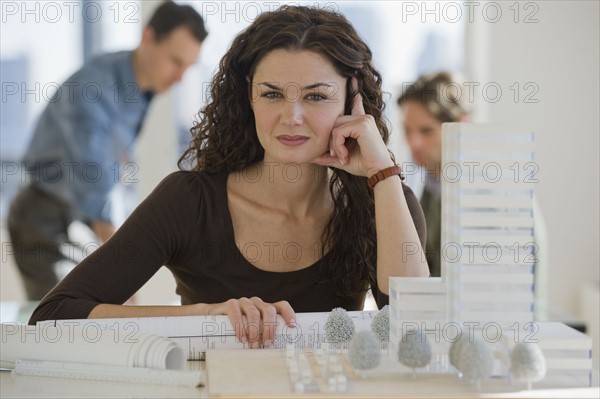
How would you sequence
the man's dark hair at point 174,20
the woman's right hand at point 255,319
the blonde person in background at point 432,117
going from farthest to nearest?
the man's dark hair at point 174,20
the blonde person in background at point 432,117
the woman's right hand at point 255,319

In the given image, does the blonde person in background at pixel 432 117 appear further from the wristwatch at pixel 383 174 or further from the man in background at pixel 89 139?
the wristwatch at pixel 383 174

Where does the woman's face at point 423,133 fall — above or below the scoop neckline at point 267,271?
above

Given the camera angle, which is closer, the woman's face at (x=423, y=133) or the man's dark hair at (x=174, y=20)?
the woman's face at (x=423, y=133)

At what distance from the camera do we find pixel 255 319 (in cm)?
156

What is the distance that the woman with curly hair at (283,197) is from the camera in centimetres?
203

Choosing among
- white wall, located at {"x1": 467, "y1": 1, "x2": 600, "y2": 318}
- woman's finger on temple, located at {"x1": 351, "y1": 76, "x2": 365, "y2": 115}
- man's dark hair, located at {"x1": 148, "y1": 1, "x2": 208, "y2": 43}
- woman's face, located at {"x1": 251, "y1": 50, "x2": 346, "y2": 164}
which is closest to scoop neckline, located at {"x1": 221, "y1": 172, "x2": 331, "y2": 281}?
woman's face, located at {"x1": 251, "y1": 50, "x2": 346, "y2": 164}

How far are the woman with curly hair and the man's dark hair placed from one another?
2307 mm

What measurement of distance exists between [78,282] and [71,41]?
10.2 feet

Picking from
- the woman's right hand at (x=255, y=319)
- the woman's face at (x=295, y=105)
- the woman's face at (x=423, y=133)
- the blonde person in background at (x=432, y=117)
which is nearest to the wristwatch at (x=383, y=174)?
the woman's face at (x=295, y=105)

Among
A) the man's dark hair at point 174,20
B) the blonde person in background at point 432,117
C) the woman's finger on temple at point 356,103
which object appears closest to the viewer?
the woman's finger on temple at point 356,103

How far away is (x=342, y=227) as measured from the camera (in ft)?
7.22

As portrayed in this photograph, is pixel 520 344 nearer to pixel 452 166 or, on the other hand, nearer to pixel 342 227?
pixel 452 166

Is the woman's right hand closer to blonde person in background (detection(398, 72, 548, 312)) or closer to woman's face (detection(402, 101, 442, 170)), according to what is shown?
blonde person in background (detection(398, 72, 548, 312))

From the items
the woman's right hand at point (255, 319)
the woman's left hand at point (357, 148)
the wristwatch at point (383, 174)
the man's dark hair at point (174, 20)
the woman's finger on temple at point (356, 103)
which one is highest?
the man's dark hair at point (174, 20)
